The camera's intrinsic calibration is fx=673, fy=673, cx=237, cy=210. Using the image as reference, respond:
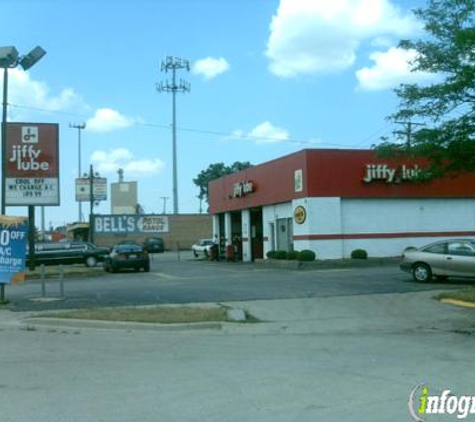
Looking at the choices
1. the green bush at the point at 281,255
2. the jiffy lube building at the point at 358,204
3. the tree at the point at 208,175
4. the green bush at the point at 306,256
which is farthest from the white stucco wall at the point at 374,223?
the tree at the point at 208,175

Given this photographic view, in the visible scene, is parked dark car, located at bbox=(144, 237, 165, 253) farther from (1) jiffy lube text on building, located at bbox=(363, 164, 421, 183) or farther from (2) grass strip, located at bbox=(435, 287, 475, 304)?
(2) grass strip, located at bbox=(435, 287, 475, 304)

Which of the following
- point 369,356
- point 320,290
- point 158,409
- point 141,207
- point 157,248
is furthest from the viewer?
point 141,207

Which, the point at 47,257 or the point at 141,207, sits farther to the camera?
the point at 141,207

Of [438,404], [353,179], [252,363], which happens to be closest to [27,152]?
[353,179]

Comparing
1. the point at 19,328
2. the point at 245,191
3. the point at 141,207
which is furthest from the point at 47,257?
the point at 141,207

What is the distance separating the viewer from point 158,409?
685cm

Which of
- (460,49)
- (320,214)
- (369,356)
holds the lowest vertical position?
(369,356)

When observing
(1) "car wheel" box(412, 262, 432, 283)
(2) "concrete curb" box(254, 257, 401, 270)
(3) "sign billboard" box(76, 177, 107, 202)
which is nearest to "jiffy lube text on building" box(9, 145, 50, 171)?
(2) "concrete curb" box(254, 257, 401, 270)

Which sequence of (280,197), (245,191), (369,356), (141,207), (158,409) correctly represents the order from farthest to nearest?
1. (141,207)
2. (245,191)
3. (280,197)
4. (369,356)
5. (158,409)

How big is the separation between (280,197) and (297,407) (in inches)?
1127

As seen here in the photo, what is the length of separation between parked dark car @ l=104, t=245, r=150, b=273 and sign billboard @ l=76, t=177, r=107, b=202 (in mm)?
48581

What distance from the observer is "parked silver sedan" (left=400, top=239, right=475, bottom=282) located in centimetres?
2075

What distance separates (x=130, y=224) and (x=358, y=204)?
44.9m

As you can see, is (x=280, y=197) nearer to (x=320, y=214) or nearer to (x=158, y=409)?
(x=320, y=214)
